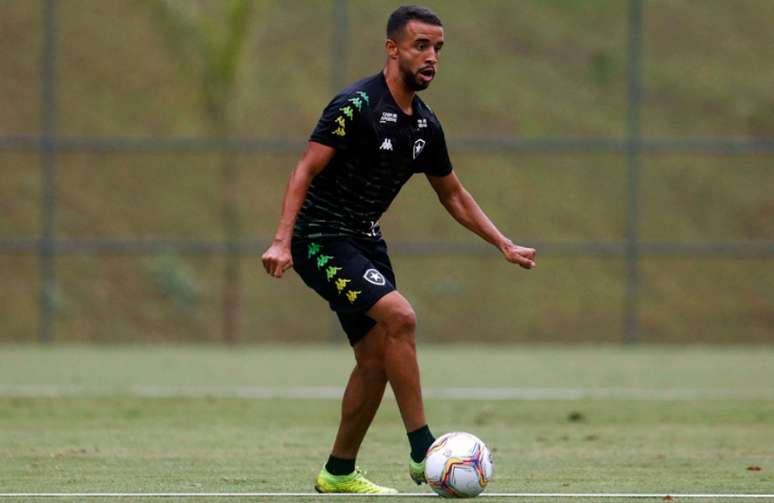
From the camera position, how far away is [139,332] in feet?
81.9

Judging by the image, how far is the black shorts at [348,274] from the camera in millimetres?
7656

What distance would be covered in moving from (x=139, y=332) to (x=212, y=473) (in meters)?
16.6

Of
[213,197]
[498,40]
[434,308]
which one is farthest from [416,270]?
[498,40]

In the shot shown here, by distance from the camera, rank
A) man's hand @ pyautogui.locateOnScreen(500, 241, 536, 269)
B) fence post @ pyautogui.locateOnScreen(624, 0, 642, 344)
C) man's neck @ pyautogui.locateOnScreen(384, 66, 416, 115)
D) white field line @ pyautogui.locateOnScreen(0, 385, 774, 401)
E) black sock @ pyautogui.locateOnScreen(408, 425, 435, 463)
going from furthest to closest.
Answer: fence post @ pyautogui.locateOnScreen(624, 0, 642, 344) < white field line @ pyautogui.locateOnScreen(0, 385, 774, 401) < man's hand @ pyautogui.locateOnScreen(500, 241, 536, 269) < man's neck @ pyautogui.locateOnScreen(384, 66, 416, 115) < black sock @ pyautogui.locateOnScreen(408, 425, 435, 463)

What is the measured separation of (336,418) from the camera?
1248 centimetres

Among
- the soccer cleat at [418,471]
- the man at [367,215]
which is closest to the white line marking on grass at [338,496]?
the soccer cleat at [418,471]

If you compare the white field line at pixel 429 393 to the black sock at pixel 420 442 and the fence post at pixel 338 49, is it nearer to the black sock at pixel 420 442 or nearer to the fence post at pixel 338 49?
the black sock at pixel 420 442

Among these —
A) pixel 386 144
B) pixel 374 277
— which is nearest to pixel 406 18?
pixel 386 144

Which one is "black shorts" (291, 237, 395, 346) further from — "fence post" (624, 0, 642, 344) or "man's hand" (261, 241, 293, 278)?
"fence post" (624, 0, 642, 344)

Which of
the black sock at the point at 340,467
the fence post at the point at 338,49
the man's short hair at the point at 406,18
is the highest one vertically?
the fence post at the point at 338,49

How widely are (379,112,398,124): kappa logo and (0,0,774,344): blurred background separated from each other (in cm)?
1507

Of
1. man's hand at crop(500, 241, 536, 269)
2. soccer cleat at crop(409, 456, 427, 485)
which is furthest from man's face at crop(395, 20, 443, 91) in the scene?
soccer cleat at crop(409, 456, 427, 485)

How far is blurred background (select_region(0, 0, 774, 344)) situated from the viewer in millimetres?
23531

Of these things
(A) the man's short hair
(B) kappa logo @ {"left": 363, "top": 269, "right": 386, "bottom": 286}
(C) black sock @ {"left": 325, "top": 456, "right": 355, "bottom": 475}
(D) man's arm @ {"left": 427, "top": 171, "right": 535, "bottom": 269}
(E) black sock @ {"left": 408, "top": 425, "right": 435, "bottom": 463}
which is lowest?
(C) black sock @ {"left": 325, "top": 456, "right": 355, "bottom": 475}
